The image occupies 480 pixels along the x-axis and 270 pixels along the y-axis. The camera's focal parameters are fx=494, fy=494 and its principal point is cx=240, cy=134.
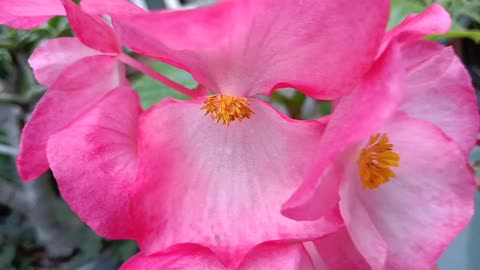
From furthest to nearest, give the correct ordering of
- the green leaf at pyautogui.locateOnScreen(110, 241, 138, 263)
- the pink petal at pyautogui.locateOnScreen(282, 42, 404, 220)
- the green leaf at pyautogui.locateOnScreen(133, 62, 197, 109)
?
the green leaf at pyautogui.locateOnScreen(110, 241, 138, 263)
the green leaf at pyautogui.locateOnScreen(133, 62, 197, 109)
the pink petal at pyautogui.locateOnScreen(282, 42, 404, 220)

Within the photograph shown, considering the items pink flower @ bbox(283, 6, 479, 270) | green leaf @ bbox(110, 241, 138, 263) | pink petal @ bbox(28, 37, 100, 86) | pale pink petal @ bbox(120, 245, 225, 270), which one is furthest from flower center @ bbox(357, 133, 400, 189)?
green leaf @ bbox(110, 241, 138, 263)

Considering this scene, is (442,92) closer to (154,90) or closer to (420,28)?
(420,28)

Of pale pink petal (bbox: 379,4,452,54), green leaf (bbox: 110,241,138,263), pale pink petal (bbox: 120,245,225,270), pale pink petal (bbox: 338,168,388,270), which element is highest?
pale pink petal (bbox: 379,4,452,54)

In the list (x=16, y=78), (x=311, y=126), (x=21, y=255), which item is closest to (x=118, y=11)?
(x=311, y=126)

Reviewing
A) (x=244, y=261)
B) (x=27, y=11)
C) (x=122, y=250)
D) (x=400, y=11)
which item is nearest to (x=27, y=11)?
(x=27, y=11)

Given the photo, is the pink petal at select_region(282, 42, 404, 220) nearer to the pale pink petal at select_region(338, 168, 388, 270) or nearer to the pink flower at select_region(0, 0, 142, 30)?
the pale pink petal at select_region(338, 168, 388, 270)

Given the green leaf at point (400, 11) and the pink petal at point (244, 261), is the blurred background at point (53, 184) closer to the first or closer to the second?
the green leaf at point (400, 11)

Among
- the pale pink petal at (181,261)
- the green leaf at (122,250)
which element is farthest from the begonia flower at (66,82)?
the green leaf at (122,250)
